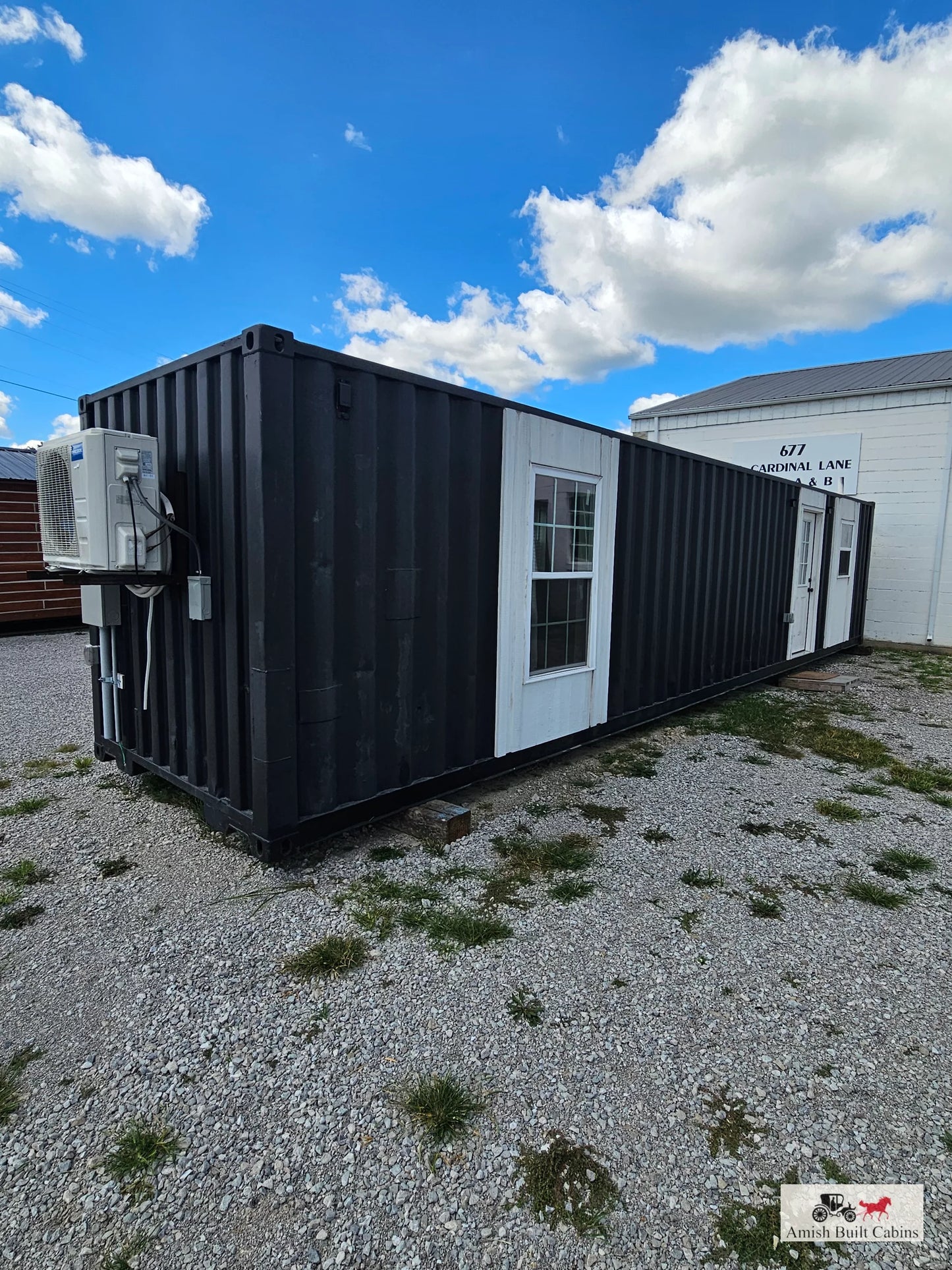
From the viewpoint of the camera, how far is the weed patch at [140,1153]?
1.48 m

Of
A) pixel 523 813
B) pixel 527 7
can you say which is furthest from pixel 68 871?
pixel 527 7

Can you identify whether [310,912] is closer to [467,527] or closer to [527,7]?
[467,527]

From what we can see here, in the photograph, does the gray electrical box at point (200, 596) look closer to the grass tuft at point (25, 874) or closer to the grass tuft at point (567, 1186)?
the grass tuft at point (25, 874)

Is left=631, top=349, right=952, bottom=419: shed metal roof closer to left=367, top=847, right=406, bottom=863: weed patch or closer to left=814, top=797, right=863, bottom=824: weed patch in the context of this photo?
left=814, top=797, right=863, bottom=824: weed patch

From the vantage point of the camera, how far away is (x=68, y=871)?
2.92m

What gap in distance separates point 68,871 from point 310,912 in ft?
4.00

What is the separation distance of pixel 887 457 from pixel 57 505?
39.4ft

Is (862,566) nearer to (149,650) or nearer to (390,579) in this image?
(390,579)

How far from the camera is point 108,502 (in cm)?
293

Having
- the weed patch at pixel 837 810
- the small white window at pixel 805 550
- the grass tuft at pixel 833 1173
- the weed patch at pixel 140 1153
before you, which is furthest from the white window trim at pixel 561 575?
the small white window at pixel 805 550

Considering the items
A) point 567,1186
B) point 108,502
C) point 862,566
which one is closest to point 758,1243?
point 567,1186

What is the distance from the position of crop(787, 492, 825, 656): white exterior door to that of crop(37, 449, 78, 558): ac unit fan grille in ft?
24.9

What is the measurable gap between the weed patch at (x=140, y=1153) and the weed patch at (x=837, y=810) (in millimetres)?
3563

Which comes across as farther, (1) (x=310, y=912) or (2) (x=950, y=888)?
(2) (x=950, y=888)
